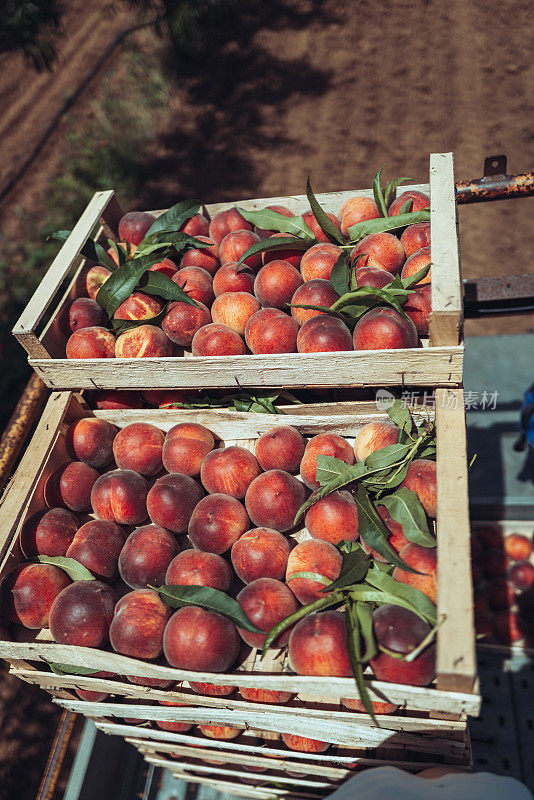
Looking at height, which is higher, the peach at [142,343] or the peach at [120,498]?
the peach at [142,343]

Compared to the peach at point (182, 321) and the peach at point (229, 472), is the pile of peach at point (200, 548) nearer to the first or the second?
the peach at point (229, 472)

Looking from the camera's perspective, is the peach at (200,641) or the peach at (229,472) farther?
the peach at (229,472)

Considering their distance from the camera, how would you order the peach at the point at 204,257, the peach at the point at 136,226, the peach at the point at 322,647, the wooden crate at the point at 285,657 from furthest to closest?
1. the peach at the point at 136,226
2. the peach at the point at 204,257
3. the peach at the point at 322,647
4. the wooden crate at the point at 285,657

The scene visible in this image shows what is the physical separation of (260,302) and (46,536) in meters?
1.12

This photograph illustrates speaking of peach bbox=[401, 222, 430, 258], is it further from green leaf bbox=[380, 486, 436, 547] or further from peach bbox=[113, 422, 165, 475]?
peach bbox=[113, 422, 165, 475]

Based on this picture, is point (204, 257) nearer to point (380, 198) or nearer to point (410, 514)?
point (380, 198)

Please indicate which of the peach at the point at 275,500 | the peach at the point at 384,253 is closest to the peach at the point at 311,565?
the peach at the point at 275,500

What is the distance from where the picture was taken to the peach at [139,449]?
6.60ft

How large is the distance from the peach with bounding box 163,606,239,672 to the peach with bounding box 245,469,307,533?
34 centimetres

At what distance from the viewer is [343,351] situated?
5.55 feet

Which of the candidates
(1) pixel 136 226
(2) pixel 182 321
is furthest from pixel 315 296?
(1) pixel 136 226

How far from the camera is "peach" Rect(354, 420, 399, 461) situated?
5.83 ft

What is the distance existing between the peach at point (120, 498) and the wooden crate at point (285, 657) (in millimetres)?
232

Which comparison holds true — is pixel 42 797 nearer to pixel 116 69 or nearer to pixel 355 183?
pixel 355 183
